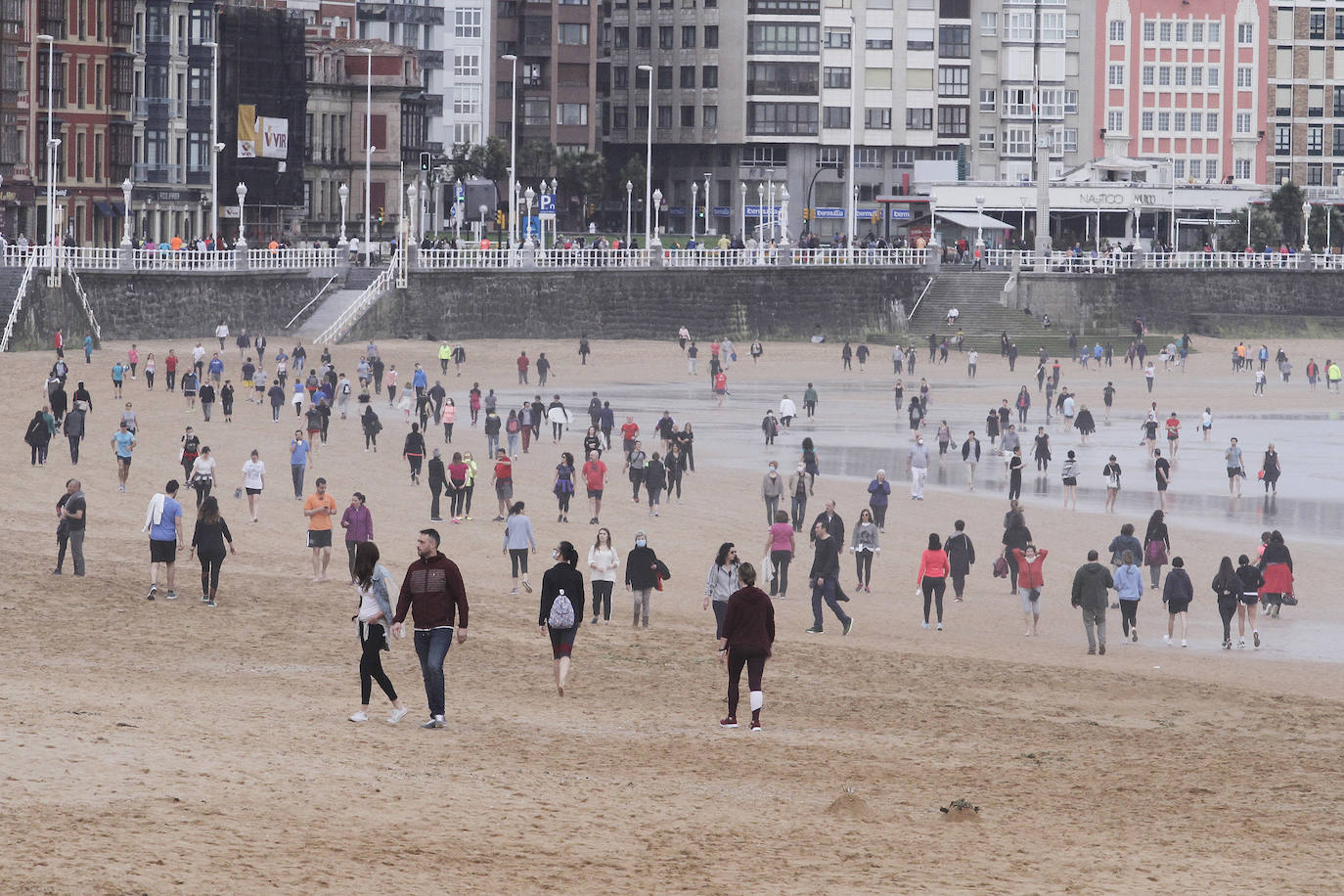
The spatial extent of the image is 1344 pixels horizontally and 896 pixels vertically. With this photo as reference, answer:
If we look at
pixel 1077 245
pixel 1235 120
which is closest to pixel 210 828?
pixel 1077 245

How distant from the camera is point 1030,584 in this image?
24422mm

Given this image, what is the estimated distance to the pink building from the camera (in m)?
114

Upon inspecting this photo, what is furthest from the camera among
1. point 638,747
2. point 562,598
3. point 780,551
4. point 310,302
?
point 310,302

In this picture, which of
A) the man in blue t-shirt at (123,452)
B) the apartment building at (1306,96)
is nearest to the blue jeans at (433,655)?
the man in blue t-shirt at (123,452)

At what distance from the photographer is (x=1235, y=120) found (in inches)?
4515

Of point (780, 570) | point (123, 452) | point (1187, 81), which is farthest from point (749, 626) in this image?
point (1187, 81)

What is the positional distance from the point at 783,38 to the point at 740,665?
95.2m

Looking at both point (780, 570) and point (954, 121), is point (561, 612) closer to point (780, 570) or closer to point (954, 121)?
point (780, 570)

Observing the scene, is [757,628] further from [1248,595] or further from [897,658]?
[1248,595]

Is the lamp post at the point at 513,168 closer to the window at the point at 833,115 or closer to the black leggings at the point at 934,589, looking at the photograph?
the window at the point at 833,115

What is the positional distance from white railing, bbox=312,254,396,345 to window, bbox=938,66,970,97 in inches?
1923

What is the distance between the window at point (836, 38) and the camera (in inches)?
4277

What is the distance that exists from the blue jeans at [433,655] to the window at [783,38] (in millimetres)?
95831

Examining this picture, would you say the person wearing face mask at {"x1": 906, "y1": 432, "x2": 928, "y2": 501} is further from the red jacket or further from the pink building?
the pink building
